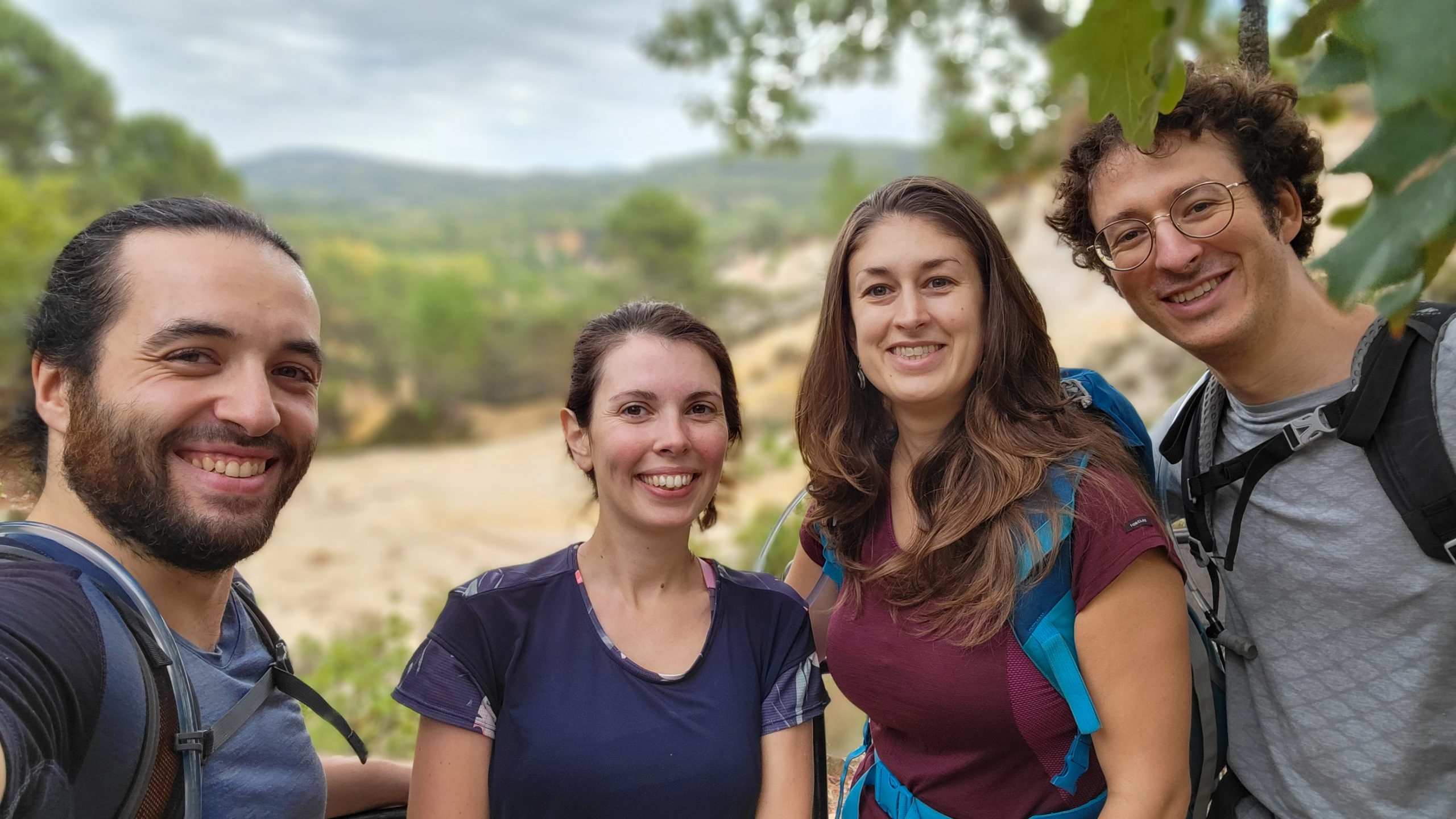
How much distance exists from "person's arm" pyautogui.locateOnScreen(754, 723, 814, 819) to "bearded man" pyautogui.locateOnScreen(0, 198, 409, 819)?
32.9 inches

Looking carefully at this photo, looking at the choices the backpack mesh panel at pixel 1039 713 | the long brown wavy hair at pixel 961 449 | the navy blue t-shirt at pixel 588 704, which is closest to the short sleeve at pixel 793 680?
the navy blue t-shirt at pixel 588 704

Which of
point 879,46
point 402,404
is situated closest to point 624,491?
point 879,46

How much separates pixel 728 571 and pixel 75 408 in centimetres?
126

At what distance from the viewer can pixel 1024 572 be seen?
1.75 metres

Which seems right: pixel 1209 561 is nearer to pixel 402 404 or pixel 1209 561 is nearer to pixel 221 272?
pixel 221 272

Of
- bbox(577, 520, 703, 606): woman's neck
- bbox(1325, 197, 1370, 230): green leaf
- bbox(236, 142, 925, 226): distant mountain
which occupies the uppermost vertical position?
bbox(236, 142, 925, 226): distant mountain

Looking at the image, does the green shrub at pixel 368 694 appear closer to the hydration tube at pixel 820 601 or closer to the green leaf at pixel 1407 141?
the hydration tube at pixel 820 601

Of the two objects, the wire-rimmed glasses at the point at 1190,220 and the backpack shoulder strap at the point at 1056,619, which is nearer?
the backpack shoulder strap at the point at 1056,619

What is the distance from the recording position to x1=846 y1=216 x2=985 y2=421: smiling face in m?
1.96

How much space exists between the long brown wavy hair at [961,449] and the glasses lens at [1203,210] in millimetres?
319

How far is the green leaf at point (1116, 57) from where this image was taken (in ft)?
1.75

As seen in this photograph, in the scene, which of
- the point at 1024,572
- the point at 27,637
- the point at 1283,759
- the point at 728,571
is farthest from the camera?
the point at 728,571

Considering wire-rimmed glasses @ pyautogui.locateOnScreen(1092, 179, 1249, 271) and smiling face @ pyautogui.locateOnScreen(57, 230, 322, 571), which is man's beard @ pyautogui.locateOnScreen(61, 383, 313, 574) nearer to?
smiling face @ pyautogui.locateOnScreen(57, 230, 322, 571)

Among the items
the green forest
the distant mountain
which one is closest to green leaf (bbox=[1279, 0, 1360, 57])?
the green forest
